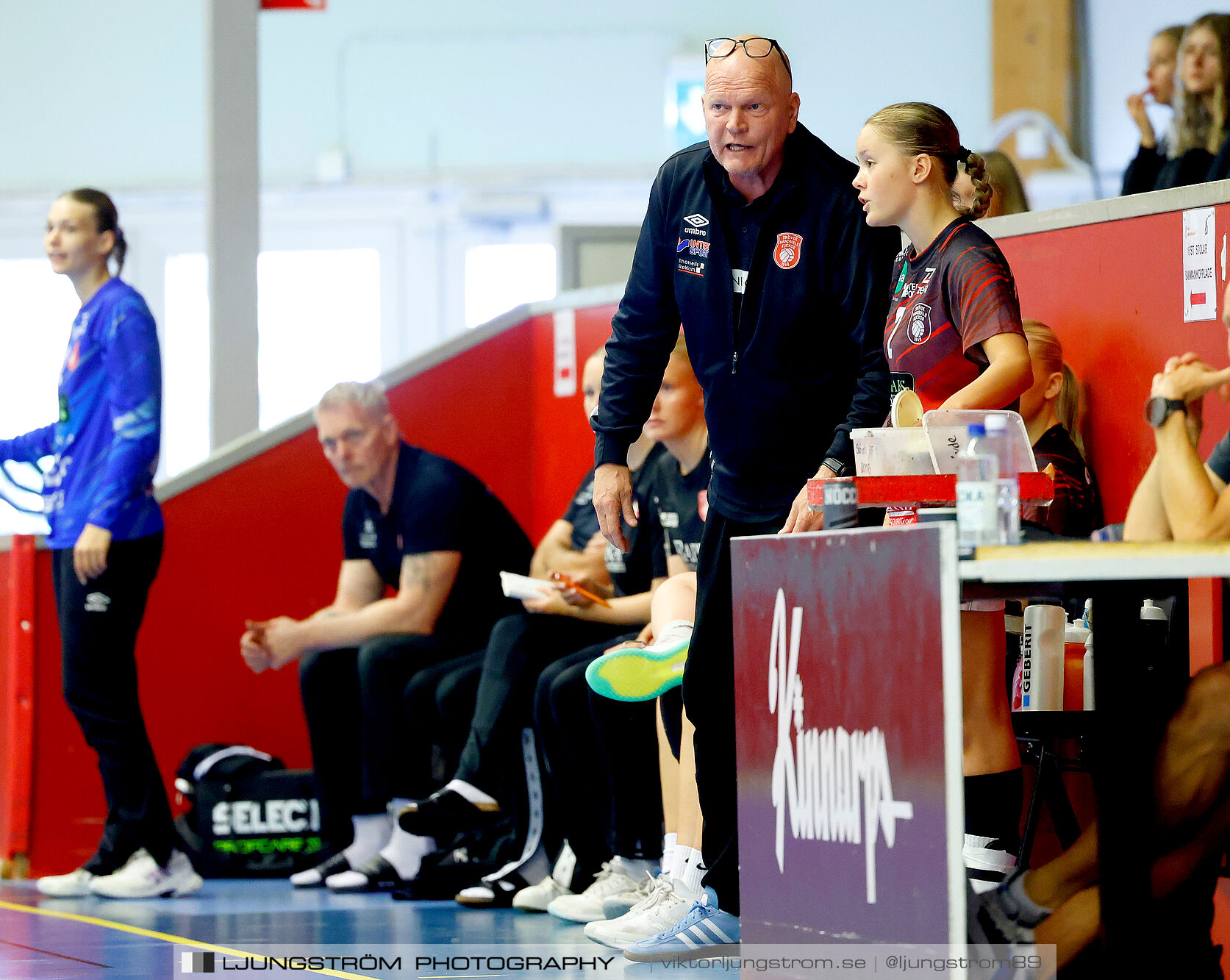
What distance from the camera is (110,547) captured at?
3781 mm

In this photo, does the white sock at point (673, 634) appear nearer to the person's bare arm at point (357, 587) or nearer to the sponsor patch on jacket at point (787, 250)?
the sponsor patch on jacket at point (787, 250)

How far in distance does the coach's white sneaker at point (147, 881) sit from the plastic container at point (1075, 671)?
2095 millimetres

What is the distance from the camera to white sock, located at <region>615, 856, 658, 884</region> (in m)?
3.21

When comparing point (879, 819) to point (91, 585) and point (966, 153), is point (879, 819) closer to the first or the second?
point (966, 153)

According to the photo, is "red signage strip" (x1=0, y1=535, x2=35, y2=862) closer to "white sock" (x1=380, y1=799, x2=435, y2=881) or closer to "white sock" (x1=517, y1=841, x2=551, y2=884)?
"white sock" (x1=380, y1=799, x2=435, y2=881)

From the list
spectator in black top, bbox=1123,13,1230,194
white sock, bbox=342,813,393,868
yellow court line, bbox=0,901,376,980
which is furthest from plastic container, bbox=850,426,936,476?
white sock, bbox=342,813,393,868

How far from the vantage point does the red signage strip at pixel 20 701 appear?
13.7 feet

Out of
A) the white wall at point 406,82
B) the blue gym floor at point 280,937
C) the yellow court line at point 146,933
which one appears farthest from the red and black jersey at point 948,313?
the white wall at point 406,82

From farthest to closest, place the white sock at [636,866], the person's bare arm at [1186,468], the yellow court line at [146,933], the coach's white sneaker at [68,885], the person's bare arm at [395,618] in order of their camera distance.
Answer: the person's bare arm at [395,618]
the coach's white sneaker at [68,885]
the white sock at [636,866]
the yellow court line at [146,933]
the person's bare arm at [1186,468]

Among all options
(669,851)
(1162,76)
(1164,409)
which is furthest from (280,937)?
(1162,76)

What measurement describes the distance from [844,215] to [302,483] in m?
2.56

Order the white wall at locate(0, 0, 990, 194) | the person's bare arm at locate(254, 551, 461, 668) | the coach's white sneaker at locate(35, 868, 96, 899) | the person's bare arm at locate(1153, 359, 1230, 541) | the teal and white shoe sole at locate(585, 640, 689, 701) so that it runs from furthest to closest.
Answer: the white wall at locate(0, 0, 990, 194)
the person's bare arm at locate(254, 551, 461, 668)
the coach's white sneaker at locate(35, 868, 96, 899)
the teal and white shoe sole at locate(585, 640, 689, 701)
the person's bare arm at locate(1153, 359, 1230, 541)

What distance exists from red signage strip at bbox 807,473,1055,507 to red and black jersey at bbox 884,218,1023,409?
14.9 inches

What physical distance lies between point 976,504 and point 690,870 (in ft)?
3.64
